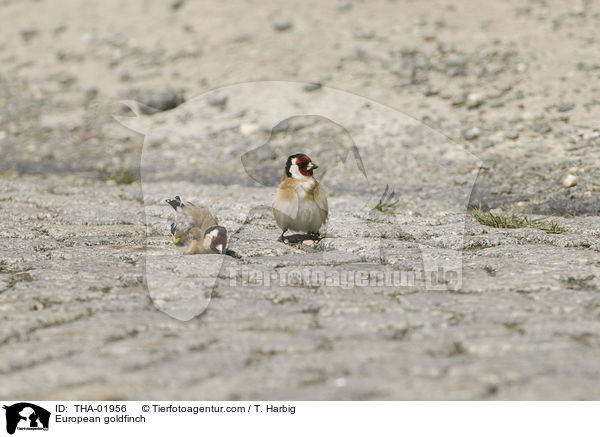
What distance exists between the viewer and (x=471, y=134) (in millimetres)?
5941

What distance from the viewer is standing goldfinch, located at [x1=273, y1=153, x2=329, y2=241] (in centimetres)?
377

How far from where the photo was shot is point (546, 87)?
251 inches

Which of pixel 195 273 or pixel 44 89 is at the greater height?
pixel 44 89

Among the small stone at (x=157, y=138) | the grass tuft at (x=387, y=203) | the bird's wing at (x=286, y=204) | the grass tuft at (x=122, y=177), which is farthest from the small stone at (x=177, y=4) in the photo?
the bird's wing at (x=286, y=204)

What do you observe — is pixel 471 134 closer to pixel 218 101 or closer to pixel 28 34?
pixel 218 101

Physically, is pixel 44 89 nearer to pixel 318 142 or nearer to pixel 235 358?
pixel 318 142

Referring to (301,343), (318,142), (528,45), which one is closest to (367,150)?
(318,142)

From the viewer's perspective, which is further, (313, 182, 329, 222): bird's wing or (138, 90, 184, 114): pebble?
(138, 90, 184, 114): pebble

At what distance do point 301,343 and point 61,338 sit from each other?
0.95 meters

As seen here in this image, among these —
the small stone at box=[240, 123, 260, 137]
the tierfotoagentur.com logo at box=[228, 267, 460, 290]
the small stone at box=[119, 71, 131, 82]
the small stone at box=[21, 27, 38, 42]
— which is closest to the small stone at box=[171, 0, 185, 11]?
the small stone at box=[119, 71, 131, 82]

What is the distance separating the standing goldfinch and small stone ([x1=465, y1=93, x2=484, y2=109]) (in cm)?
312

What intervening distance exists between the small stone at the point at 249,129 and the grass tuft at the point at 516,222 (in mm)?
2791

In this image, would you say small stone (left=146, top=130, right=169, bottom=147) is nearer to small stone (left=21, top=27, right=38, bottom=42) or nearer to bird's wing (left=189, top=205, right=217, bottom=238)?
bird's wing (left=189, top=205, right=217, bottom=238)
